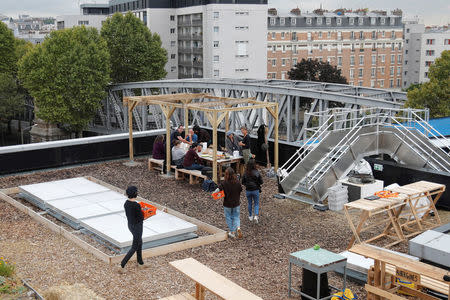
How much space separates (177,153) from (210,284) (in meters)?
9.72

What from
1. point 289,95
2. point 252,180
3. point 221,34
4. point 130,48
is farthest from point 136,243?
point 221,34

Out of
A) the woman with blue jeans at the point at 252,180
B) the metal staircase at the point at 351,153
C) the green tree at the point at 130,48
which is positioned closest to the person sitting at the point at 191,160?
the metal staircase at the point at 351,153

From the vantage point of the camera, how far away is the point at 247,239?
1180cm

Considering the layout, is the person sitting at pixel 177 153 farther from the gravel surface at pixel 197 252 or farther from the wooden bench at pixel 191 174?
the gravel surface at pixel 197 252

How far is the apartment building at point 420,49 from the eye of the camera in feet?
343

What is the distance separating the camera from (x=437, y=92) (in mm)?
28234

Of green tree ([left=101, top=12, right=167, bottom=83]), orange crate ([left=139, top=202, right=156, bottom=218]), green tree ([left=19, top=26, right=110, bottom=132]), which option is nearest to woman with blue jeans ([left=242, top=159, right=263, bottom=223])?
orange crate ([left=139, top=202, right=156, bottom=218])

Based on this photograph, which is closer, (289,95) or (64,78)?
(289,95)

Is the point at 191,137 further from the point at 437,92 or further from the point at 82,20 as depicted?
the point at 82,20

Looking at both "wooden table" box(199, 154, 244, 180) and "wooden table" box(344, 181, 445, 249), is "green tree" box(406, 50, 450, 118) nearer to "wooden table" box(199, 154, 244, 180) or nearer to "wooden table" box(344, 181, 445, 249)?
"wooden table" box(199, 154, 244, 180)

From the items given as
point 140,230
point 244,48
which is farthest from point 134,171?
point 244,48

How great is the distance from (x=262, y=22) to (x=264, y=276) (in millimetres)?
72034

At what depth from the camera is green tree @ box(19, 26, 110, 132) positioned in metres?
44.1

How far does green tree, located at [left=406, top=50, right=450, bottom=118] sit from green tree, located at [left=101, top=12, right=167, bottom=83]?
32.3 metres
